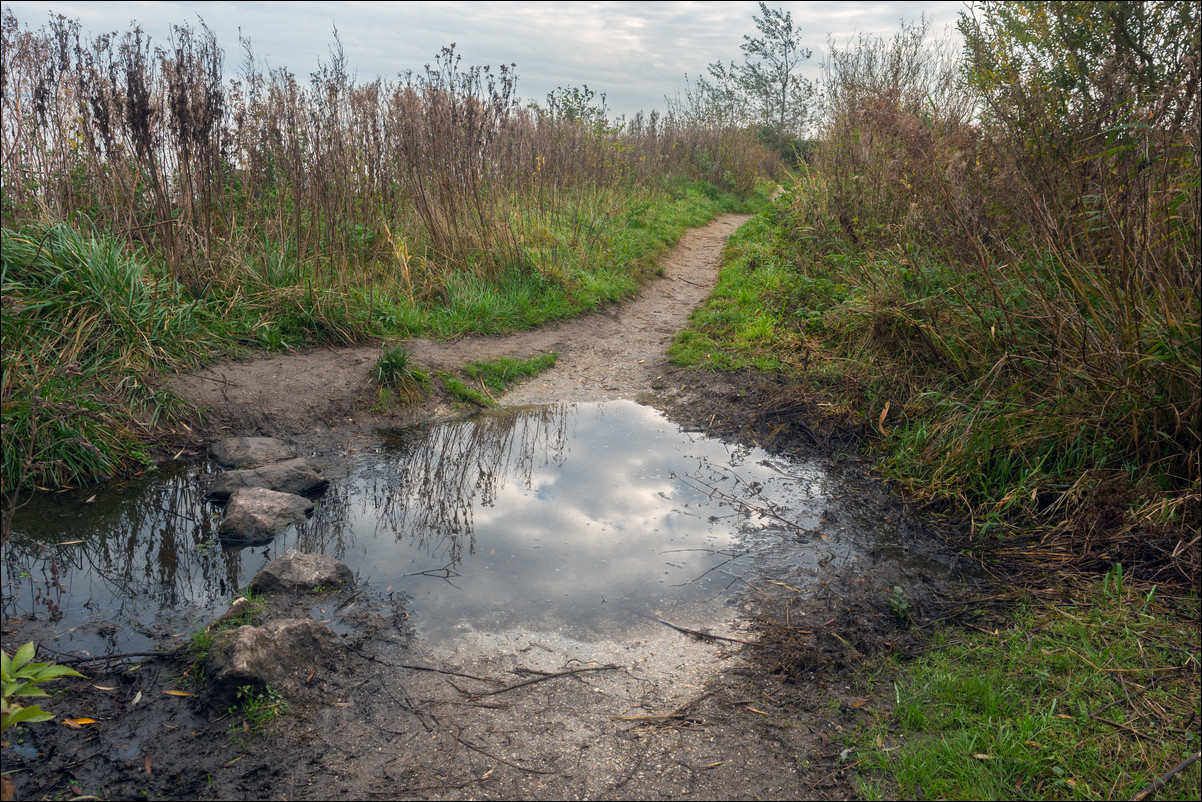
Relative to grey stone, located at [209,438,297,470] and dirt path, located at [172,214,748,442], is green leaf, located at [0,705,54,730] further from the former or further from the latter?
dirt path, located at [172,214,748,442]

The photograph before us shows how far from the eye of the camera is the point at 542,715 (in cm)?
283

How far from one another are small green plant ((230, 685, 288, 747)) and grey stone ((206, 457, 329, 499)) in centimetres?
196

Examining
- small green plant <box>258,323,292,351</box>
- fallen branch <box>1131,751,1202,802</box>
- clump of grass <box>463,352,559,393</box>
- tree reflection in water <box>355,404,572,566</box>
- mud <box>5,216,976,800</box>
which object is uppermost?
small green plant <box>258,323,292,351</box>

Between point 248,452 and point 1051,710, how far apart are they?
492cm

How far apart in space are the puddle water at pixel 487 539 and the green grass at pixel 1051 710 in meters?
0.82

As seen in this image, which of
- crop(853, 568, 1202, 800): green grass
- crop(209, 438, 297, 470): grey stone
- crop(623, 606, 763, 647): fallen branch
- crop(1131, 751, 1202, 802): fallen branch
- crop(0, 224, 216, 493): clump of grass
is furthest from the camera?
crop(209, 438, 297, 470): grey stone

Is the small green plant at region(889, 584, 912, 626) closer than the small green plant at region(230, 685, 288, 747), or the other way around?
the small green plant at region(230, 685, 288, 747)

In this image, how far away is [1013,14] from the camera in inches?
185

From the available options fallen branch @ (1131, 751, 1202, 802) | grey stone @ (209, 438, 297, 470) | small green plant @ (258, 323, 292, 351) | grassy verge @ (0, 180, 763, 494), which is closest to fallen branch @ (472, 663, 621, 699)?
fallen branch @ (1131, 751, 1202, 802)

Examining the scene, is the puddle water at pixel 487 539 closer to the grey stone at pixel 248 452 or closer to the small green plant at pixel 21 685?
the grey stone at pixel 248 452

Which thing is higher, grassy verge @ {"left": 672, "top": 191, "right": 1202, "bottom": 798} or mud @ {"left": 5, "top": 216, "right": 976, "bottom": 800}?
grassy verge @ {"left": 672, "top": 191, "right": 1202, "bottom": 798}

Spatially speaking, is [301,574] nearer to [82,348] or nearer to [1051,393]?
[82,348]

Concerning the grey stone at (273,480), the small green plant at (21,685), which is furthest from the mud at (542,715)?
the grey stone at (273,480)

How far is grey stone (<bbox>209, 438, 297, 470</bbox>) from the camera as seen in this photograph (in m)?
5.01
